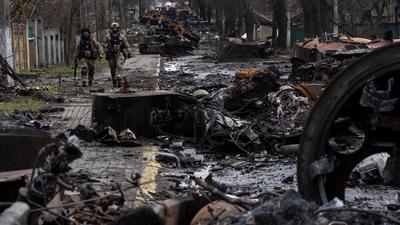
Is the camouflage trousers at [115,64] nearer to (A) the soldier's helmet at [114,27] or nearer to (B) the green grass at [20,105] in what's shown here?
(A) the soldier's helmet at [114,27]

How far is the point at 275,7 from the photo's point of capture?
4706 centimetres

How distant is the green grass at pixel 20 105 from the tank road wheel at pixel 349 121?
1047 centimetres

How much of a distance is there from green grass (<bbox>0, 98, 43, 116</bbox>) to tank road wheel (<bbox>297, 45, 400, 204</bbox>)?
10465 millimetres

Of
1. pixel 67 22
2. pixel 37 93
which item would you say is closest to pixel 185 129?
pixel 37 93

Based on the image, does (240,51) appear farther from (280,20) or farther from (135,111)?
(135,111)

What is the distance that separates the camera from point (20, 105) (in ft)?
53.1

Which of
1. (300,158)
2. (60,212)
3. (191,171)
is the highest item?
(300,158)

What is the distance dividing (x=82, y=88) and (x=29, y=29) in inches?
502

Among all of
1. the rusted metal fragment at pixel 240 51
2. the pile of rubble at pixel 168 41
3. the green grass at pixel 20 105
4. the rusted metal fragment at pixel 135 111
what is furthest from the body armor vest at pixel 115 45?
the pile of rubble at pixel 168 41

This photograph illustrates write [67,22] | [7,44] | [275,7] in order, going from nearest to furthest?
1. [7,44]
2. [67,22]
3. [275,7]

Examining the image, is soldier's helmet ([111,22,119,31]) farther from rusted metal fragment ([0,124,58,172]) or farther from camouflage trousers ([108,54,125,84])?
rusted metal fragment ([0,124,58,172])

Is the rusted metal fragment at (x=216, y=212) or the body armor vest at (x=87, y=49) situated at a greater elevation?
the body armor vest at (x=87, y=49)

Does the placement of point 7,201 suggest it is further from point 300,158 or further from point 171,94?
point 171,94

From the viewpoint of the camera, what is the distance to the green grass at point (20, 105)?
1522cm
